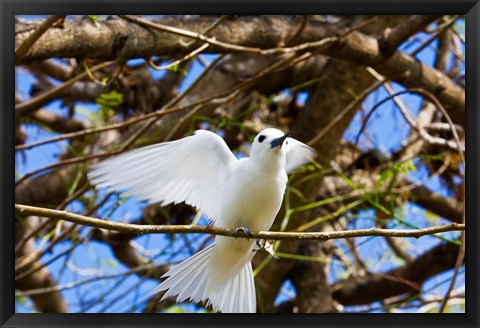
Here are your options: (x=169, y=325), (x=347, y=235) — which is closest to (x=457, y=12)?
(x=347, y=235)

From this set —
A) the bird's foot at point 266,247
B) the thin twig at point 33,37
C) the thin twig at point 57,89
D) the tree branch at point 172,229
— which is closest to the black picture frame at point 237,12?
the thin twig at point 33,37

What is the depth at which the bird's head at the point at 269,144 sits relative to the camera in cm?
145

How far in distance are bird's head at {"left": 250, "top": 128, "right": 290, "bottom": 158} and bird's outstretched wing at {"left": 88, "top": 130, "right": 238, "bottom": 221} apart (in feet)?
0.26

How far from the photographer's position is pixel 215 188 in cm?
158

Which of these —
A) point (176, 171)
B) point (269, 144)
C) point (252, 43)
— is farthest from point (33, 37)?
point (252, 43)

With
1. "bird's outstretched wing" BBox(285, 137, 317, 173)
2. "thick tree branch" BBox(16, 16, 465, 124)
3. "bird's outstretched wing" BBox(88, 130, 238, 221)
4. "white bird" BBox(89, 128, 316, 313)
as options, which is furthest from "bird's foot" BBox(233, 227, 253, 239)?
"thick tree branch" BBox(16, 16, 465, 124)

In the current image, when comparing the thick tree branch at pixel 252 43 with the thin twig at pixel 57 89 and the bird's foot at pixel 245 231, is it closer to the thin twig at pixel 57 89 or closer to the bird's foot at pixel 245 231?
the thin twig at pixel 57 89

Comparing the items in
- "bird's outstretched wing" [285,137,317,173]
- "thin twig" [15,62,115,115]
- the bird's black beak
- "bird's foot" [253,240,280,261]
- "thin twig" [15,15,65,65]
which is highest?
"thin twig" [15,62,115,115]

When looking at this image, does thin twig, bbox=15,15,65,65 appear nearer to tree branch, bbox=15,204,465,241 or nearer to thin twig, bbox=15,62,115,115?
thin twig, bbox=15,62,115,115

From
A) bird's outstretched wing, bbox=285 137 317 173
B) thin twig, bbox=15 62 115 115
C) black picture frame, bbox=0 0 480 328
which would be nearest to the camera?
black picture frame, bbox=0 0 480 328

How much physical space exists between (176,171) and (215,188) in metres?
0.08

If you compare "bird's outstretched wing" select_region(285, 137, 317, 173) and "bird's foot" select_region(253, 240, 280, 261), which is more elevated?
"bird's outstretched wing" select_region(285, 137, 317, 173)

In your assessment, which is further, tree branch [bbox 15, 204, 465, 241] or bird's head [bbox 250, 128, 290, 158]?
bird's head [bbox 250, 128, 290, 158]

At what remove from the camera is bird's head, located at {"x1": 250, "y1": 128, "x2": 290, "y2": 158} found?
145cm
